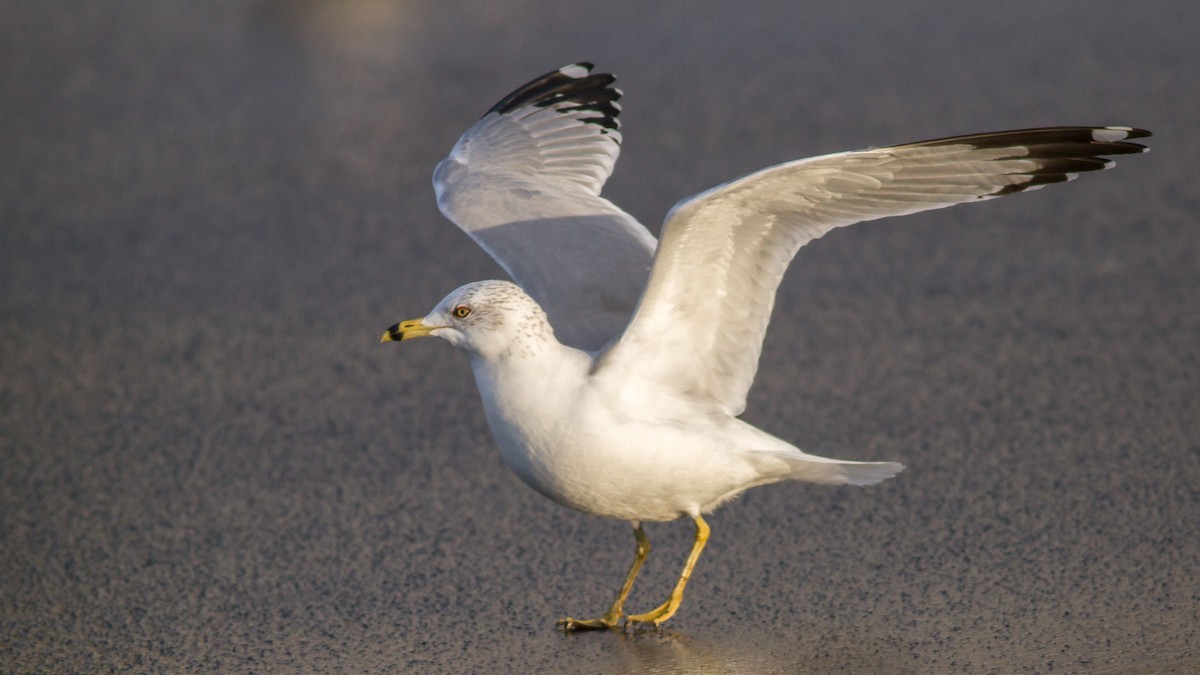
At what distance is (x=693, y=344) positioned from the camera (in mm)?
4348

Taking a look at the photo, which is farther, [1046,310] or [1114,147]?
[1046,310]

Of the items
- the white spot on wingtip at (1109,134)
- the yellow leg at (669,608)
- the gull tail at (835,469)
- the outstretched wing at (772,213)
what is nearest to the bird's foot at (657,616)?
the yellow leg at (669,608)

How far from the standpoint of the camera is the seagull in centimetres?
409

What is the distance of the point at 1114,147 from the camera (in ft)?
13.4

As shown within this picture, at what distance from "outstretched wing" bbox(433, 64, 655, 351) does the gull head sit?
1.62 feet

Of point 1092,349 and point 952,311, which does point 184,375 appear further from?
point 1092,349

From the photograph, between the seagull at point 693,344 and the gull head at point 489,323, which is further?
the gull head at point 489,323

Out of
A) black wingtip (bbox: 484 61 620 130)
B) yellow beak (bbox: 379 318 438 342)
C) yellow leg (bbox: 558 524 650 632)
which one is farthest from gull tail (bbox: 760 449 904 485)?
black wingtip (bbox: 484 61 620 130)

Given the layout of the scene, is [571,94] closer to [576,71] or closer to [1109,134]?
[576,71]

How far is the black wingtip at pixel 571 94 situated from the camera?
5809 millimetres

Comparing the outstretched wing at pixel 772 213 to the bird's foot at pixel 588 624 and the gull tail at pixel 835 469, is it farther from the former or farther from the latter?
the bird's foot at pixel 588 624

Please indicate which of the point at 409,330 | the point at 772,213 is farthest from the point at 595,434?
the point at 772,213

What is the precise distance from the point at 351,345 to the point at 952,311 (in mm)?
2595

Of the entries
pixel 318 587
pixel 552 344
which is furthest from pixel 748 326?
pixel 318 587
